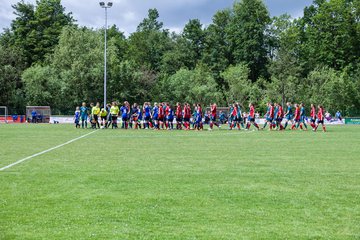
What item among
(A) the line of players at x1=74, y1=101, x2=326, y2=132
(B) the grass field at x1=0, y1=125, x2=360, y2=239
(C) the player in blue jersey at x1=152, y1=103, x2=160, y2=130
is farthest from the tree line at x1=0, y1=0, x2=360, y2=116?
(B) the grass field at x1=0, y1=125, x2=360, y2=239

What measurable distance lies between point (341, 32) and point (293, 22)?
11.5 metres

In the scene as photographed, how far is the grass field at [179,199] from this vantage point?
614 centimetres

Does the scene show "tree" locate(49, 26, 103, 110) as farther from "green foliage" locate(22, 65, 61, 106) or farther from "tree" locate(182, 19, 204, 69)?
"tree" locate(182, 19, 204, 69)

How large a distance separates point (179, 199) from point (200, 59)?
292ft

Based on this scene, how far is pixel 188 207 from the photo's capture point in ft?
24.2

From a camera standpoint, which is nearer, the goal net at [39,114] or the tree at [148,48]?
the goal net at [39,114]

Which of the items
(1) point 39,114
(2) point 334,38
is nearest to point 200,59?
(2) point 334,38

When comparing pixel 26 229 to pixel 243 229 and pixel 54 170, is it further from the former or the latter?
pixel 54 170

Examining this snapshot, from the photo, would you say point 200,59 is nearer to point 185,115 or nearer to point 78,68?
point 78,68

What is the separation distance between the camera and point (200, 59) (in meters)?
95.9

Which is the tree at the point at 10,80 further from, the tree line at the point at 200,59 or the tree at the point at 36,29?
the tree at the point at 36,29

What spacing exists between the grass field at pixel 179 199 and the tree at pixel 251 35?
76.4m

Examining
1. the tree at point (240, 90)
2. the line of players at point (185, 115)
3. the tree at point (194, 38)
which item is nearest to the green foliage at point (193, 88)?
the tree at point (240, 90)

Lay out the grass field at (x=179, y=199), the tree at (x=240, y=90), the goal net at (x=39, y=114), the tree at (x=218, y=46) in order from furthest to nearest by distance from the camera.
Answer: the tree at (x=218, y=46) → the tree at (x=240, y=90) → the goal net at (x=39, y=114) → the grass field at (x=179, y=199)
